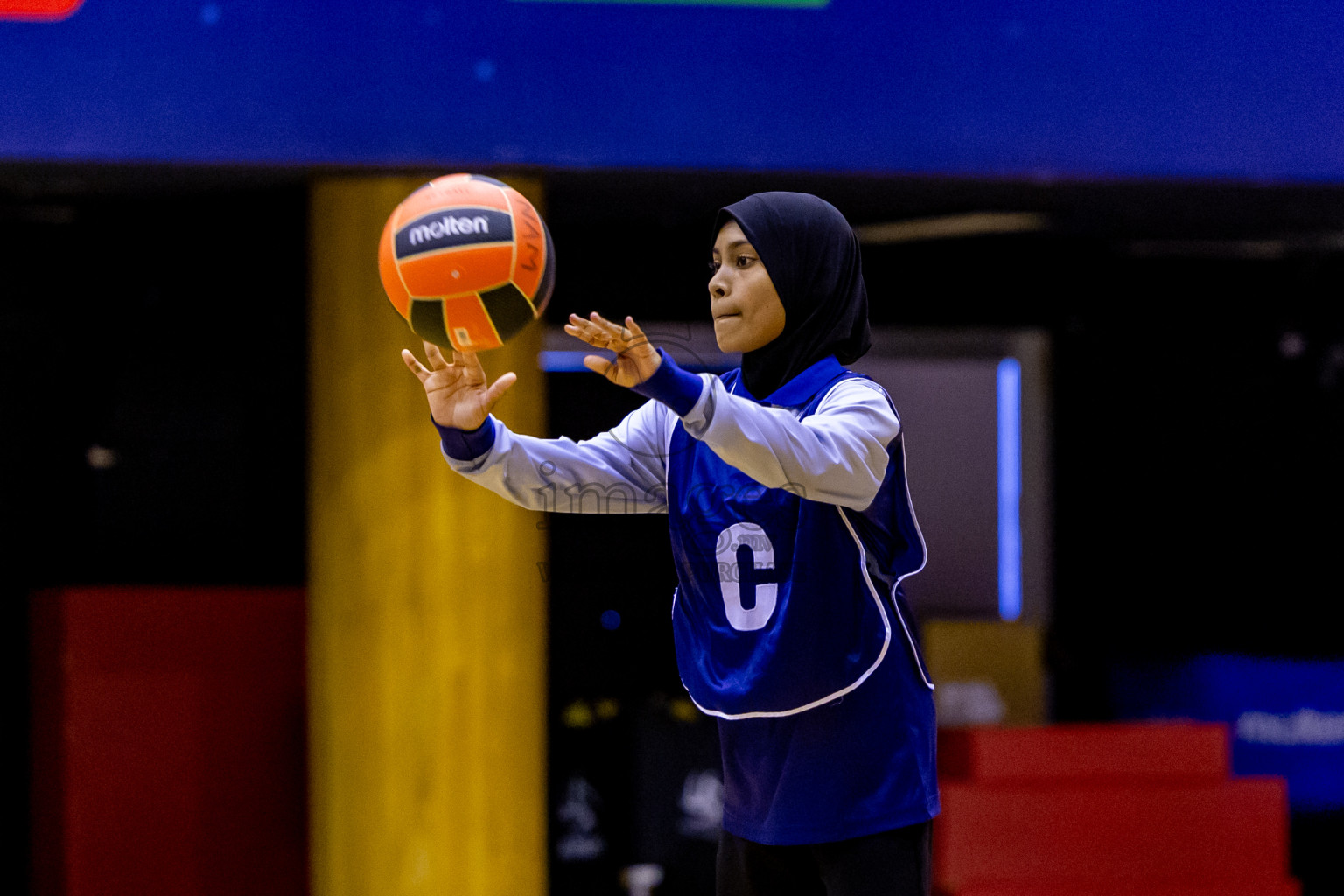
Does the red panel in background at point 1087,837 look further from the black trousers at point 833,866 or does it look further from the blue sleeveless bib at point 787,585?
the blue sleeveless bib at point 787,585

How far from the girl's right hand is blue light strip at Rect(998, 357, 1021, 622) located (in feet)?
11.7

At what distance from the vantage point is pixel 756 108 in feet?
11.6

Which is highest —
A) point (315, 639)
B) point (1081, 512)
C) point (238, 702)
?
point (1081, 512)

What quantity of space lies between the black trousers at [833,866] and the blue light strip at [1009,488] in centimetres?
331

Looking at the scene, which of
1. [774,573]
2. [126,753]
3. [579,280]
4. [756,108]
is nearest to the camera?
[774,573]

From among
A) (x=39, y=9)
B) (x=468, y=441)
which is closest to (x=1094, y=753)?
(x=468, y=441)

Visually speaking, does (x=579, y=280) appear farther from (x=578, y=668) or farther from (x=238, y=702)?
(x=238, y=702)

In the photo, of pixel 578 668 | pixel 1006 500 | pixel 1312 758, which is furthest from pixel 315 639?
pixel 1312 758

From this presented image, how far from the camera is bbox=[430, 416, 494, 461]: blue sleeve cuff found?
181cm

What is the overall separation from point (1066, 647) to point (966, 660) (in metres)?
0.53

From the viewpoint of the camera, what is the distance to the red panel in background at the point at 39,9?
331cm

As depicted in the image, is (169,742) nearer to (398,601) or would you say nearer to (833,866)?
(398,601)

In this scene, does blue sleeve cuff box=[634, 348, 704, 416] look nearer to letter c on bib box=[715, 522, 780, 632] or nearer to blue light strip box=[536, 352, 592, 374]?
letter c on bib box=[715, 522, 780, 632]

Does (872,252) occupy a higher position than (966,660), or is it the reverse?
(872,252)
